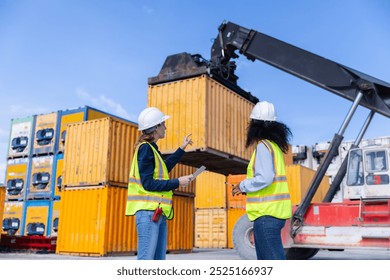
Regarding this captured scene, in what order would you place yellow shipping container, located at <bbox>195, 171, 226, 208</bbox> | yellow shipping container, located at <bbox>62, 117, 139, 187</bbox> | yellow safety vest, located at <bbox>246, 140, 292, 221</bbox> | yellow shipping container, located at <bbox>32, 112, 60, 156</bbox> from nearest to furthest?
1. yellow safety vest, located at <bbox>246, 140, 292, 221</bbox>
2. yellow shipping container, located at <bbox>62, 117, 139, 187</bbox>
3. yellow shipping container, located at <bbox>32, 112, 60, 156</bbox>
4. yellow shipping container, located at <bbox>195, 171, 226, 208</bbox>

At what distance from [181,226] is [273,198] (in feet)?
35.4

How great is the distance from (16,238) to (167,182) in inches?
471

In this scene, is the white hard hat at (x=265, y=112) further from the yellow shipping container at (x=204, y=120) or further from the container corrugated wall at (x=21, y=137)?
the container corrugated wall at (x=21, y=137)

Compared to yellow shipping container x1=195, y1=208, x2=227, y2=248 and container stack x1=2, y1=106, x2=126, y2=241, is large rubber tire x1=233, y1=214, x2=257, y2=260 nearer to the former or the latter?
container stack x1=2, y1=106, x2=126, y2=241

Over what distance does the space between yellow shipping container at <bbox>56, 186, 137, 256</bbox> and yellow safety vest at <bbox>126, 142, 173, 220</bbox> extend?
8438 millimetres

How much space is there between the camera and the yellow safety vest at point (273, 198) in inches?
120

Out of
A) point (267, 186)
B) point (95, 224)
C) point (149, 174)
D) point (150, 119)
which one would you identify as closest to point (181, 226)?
point (95, 224)

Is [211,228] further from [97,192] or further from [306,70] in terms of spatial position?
[306,70]

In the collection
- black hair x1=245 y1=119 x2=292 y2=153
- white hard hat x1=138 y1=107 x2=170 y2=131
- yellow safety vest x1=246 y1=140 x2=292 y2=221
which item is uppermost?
white hard hat x1=138 y1=107 x2=170 y2=131

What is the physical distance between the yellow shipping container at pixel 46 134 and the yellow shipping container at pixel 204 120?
6768 mm

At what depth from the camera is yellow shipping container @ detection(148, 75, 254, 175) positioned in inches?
375

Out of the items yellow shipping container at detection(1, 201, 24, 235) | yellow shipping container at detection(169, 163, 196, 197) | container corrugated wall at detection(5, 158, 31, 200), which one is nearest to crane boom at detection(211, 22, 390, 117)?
yellow shipping container at detection(169, 163, 196, 197)

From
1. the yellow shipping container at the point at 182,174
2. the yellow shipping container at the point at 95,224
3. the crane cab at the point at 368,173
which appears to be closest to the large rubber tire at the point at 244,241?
the crane cab at the point at 368,173
